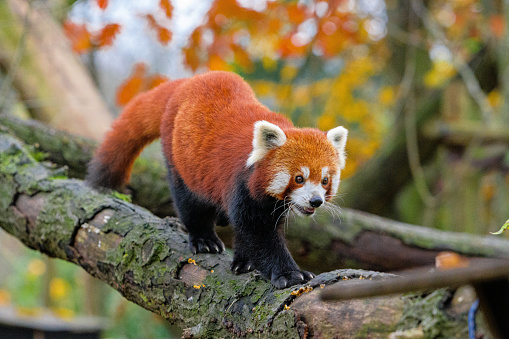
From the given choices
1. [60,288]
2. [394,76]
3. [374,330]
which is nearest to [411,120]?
[394,76]

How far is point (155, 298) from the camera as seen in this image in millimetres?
2283

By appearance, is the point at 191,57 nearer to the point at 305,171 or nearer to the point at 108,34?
the point at 108,34

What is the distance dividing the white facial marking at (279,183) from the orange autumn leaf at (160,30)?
3.54 meters

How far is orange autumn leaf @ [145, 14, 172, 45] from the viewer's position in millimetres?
5340

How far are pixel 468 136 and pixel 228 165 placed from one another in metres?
4.55

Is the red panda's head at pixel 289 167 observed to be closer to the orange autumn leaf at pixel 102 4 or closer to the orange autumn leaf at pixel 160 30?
the orange autumn leaf at pixel 102 4

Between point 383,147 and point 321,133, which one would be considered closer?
point 321,133

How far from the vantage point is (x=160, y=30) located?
538 centimetres

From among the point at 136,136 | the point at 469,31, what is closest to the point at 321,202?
the point at 136,136

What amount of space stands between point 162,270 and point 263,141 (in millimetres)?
799

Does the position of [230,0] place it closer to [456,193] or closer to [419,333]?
[456,193]

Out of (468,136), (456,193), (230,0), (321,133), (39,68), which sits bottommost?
(456,193)

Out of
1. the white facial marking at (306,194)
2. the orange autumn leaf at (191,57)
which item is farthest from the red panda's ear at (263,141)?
the orange autumn leaf at (191,57)

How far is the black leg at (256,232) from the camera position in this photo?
230 cm
